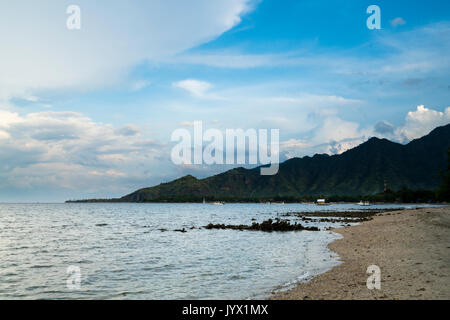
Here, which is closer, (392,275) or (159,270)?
(392,275)

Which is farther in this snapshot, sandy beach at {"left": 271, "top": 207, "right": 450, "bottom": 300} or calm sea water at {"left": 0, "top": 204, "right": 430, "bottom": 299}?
calm sea water at {"left": 0, "top": 204, "right": 430, "bottom": 299}

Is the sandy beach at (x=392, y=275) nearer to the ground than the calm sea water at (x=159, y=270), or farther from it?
farther from it

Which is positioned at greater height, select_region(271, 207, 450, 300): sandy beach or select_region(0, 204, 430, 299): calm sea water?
select_region(271, 207, 450, 300): sandy beach

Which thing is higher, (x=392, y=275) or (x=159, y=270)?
(x=392, y=275)

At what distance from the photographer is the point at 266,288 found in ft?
62.5

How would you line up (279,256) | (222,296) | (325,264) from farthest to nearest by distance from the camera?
(279,256) → (325,264) → (222,296)

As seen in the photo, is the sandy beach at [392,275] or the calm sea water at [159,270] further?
the calm sea water at [159,270]
